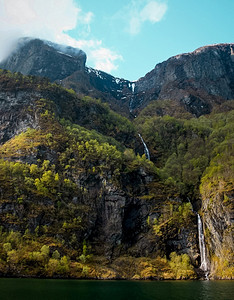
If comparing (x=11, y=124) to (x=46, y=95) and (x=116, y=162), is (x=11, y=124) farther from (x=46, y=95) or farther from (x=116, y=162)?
(x=116, y=162)

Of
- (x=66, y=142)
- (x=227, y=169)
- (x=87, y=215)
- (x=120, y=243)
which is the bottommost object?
(x=120, y=243)

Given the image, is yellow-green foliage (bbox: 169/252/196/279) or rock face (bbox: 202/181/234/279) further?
rock face (bbox: 202/181/234/279)

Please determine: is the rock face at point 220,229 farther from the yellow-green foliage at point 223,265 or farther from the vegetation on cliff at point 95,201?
the vegetation on cliff at point 95,201

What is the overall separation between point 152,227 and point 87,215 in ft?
76.1

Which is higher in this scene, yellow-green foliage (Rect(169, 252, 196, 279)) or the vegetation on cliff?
the vegetation on cliff

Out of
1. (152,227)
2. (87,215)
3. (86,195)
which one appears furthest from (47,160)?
(152,227)

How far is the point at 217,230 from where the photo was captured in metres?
93.9

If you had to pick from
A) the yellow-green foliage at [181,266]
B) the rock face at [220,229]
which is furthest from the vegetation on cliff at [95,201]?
the rock face at [220,229]

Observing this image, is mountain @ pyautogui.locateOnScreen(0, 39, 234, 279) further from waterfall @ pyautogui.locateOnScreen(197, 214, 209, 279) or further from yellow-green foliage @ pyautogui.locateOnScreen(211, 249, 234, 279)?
waterfall @ pyautogui.locateOnScreen(197, 214, 209, 279)

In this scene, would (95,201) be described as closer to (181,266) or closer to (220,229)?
(181,266)

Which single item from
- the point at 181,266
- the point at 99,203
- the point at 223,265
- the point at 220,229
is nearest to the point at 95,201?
the point at 99,203

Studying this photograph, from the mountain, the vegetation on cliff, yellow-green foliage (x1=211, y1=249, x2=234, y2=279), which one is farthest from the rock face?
the vegetation on cliff

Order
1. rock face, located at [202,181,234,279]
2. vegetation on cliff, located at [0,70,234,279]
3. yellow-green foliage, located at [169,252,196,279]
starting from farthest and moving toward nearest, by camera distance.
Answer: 1. rock face, located at [202,181,234,279]
2. yellow-green foliage, located at [169,252,196,279]
3. vegetation on cliff, located at [0,70,234,279]

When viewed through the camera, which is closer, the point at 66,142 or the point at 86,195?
the point at 86,195
